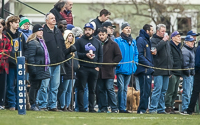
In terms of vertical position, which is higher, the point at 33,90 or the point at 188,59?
Answer: the point at 188,59

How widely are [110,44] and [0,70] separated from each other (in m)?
3.22

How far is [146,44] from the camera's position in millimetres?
18000

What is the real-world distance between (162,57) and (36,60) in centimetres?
375

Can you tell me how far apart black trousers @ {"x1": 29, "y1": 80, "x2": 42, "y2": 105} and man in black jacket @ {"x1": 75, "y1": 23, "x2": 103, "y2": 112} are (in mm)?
1395

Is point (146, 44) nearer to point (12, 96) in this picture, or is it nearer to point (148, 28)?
point (148, 28)

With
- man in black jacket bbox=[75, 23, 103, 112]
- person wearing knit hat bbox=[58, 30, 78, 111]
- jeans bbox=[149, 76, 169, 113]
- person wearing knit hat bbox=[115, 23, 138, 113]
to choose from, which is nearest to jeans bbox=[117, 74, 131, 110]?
person wearing knit hat bbox=[115, 23, 138, 113]

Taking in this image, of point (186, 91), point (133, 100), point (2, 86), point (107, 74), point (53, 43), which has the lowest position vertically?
point (133, 100)

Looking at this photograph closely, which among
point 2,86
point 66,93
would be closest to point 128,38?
point 66,93

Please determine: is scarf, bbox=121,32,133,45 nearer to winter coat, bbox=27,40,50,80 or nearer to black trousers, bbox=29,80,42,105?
winter coat, bbox=27,40,50,80

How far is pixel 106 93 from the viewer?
17.5 meters

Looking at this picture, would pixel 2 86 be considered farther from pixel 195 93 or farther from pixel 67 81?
pixel 195 93

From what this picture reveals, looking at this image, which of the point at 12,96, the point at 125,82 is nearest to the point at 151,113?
the point at 125,82

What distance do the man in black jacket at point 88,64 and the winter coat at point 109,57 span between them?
271 mm

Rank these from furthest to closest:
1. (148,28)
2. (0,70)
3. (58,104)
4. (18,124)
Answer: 1. (148,28)
2. (58,104)
3. (0,70)
4. (18,124)
